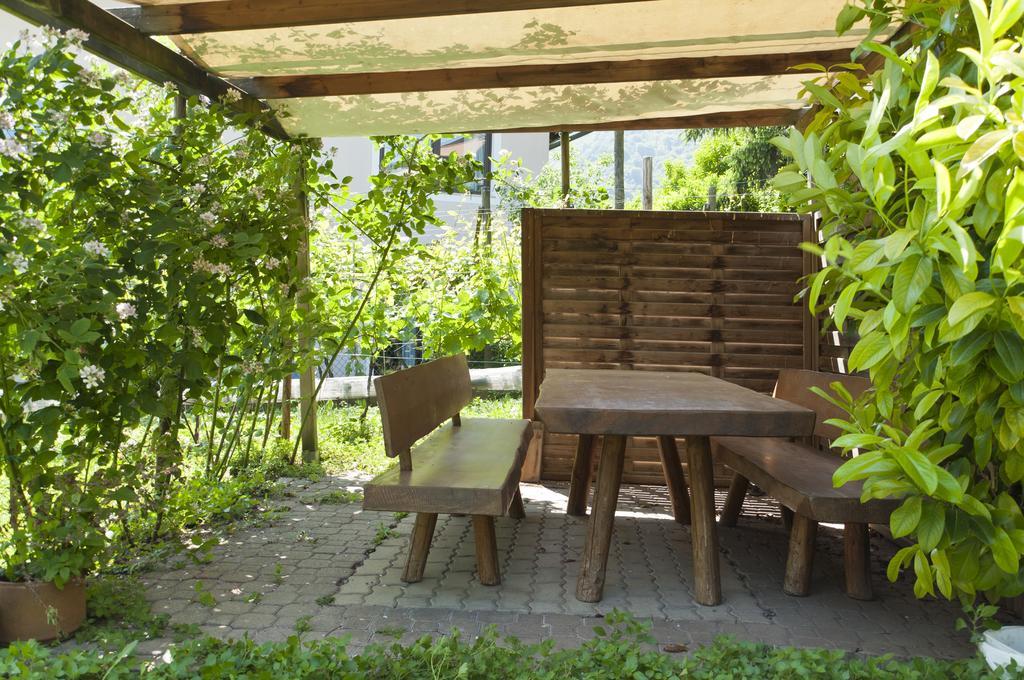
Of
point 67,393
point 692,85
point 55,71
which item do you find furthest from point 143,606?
point 692,85

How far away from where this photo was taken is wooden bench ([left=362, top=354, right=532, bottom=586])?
3.31 meters

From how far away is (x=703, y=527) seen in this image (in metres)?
3.45

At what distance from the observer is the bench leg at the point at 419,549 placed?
369 cm

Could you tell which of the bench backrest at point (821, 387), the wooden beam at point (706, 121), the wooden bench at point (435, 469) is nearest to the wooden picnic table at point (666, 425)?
the wooden bench at point (435, 469)

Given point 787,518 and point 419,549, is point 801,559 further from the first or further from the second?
point 419,549

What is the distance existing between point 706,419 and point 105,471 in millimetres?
2342

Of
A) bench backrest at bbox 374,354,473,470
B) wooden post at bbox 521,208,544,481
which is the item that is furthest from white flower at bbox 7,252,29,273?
wooden post at bbox 521,208,544,481

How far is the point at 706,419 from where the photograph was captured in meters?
3.15

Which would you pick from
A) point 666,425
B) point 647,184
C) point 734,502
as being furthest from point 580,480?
point 647,184

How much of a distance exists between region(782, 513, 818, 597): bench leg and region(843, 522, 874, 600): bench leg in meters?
0.15

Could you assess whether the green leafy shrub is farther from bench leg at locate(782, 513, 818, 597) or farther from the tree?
the tree

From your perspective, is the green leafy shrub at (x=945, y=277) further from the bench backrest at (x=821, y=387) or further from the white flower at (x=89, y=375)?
the white flower at (x=89, y=375)

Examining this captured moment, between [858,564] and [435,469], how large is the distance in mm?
1862

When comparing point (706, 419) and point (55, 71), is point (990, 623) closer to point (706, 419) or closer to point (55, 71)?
point (706, 419)
